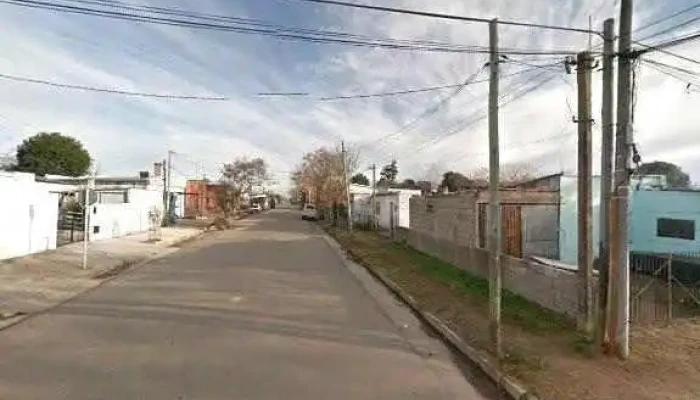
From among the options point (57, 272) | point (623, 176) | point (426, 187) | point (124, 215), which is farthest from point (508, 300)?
point (426, 187)

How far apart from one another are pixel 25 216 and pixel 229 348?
16755mm

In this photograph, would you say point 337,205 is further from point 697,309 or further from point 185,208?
point 697,309

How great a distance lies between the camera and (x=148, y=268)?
860 inches

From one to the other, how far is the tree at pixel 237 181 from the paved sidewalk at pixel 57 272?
34545 mm

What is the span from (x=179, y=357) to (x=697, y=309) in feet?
32.5

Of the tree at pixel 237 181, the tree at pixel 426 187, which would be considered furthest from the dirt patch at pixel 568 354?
the tree at pixel 237 181

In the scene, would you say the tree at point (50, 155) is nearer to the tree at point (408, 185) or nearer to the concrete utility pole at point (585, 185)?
the tree at point (408, 185)

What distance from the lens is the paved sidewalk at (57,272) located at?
46.1ft

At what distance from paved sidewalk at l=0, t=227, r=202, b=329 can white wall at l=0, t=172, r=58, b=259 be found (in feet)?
1.50

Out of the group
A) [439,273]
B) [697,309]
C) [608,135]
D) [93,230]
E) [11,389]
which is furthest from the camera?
[93,230]

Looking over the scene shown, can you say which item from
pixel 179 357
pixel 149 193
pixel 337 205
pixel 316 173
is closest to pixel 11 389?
pixel 179 357

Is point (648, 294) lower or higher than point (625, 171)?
lower

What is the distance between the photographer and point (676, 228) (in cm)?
2405

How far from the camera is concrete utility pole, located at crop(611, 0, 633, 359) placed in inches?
360
